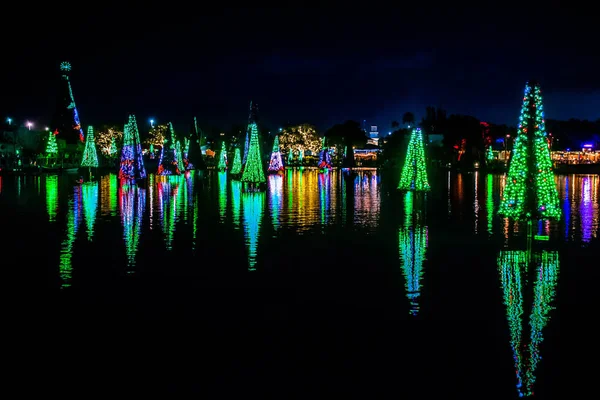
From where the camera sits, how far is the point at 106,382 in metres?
5.64

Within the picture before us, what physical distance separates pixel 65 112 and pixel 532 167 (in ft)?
198

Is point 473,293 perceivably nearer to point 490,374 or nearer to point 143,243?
point 490,374

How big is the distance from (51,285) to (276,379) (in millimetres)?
4965

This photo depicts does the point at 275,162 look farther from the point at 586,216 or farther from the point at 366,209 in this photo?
the point at 586,216

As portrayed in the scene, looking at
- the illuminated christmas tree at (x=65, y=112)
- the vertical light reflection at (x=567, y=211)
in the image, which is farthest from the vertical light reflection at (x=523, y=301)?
the illuminated christmas tree at (x=65, y=112)

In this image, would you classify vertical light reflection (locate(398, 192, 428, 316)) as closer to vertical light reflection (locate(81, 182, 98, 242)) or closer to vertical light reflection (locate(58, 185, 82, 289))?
vertical light reflection (locate(58, 185, 82, 289))

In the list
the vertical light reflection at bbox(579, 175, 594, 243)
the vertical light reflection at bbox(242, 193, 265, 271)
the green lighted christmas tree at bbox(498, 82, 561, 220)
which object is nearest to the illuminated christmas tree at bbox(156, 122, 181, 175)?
the vertical light reflection at bbox(242, 193, 265, 271)

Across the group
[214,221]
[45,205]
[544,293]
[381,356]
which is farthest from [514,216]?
[45,205]

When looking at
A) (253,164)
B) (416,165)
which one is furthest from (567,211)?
(253,164)

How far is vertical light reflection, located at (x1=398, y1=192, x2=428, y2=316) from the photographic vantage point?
878 cm

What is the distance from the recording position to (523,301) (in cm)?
834

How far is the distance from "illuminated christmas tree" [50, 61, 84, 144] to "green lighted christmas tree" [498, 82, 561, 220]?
58.6 metres

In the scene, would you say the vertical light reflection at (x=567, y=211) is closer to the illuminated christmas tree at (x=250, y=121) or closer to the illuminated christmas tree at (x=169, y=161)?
the illuminated christmas tree at (x=250, y=121)

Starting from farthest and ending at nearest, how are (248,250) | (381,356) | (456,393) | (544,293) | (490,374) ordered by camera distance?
1. (248,250)
2. (544,293)
3. (381,356)
4. (490,374)
5. (456,393)
